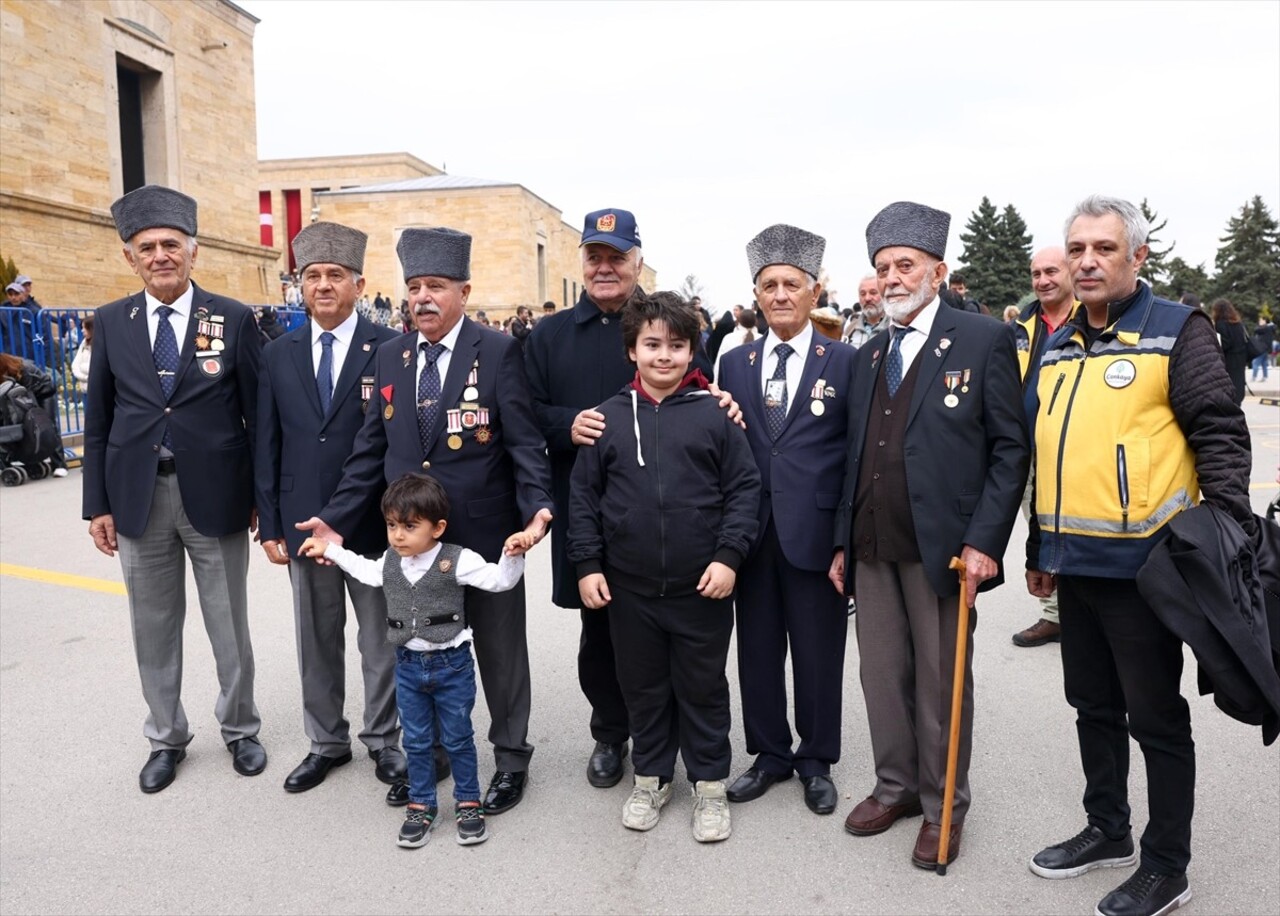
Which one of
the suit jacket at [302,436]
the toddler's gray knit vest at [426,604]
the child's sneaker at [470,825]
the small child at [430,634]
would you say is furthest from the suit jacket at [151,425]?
the child's sneaker at [470,825]

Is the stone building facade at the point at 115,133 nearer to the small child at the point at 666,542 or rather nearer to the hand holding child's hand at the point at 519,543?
the hand holding child's hand at the point at 519,543

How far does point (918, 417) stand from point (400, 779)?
249cm

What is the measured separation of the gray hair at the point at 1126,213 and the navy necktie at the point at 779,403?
1146 mm

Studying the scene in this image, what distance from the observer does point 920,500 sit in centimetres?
321

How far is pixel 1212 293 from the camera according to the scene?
51844 mm

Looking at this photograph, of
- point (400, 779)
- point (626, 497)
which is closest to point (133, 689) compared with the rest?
point (400, 779)

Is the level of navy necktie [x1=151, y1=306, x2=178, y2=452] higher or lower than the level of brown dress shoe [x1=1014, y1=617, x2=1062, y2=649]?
higher

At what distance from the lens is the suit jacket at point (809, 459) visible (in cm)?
354

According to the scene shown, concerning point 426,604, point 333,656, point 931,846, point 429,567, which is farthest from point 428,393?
point 931,846

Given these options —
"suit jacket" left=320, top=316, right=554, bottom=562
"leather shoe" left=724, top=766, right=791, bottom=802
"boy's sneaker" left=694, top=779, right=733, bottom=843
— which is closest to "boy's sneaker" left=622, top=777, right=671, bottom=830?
"boy's sneaker" left=694, top=779, right=733, bottom=843

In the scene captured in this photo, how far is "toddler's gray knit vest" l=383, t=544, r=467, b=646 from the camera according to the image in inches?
135

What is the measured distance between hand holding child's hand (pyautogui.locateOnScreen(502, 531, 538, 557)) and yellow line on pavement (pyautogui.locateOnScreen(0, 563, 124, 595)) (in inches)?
178

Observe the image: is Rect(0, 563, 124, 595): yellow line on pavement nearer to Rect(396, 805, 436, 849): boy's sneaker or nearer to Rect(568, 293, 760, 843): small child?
Rect(396, 805, 436, 849): boy's sneaker

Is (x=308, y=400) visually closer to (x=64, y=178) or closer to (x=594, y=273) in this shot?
(x=594, y=273)
